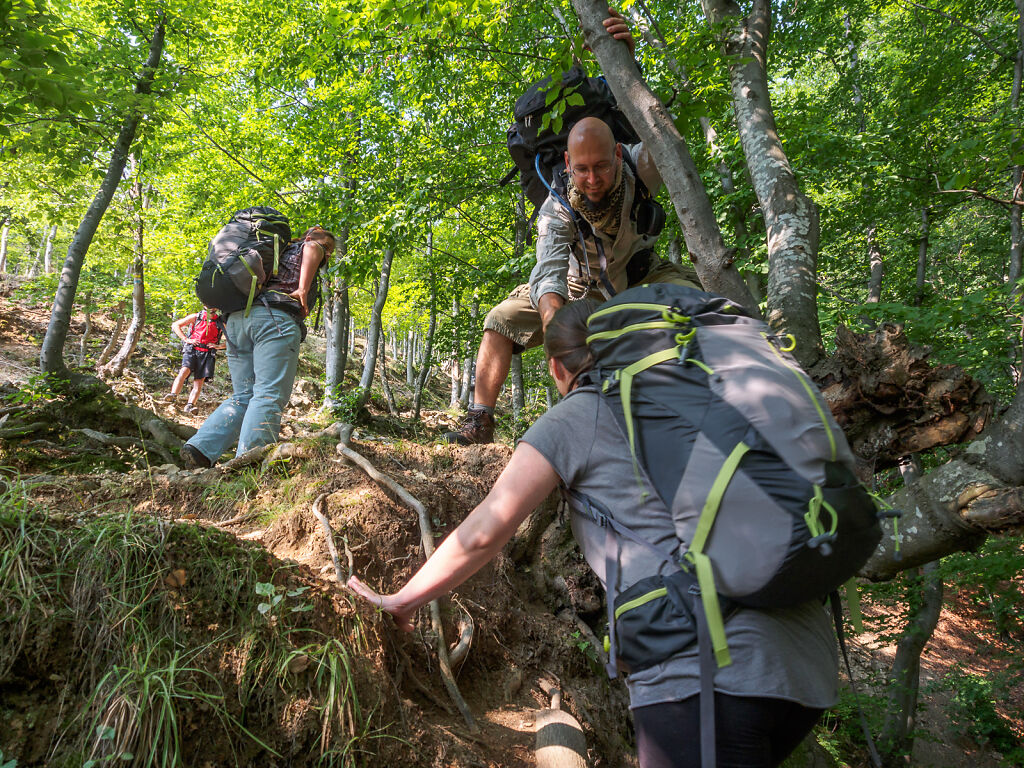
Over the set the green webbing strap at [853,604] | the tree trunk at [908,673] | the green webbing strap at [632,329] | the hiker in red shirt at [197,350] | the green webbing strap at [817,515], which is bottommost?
the tree trunk at [908,673]

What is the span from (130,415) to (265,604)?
4130mm

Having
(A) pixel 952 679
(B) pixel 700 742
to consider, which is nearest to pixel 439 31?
(B) pixel 700 742

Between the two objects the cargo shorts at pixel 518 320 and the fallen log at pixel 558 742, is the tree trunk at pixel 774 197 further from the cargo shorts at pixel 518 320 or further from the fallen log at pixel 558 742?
the fallen log at pixel 558 742

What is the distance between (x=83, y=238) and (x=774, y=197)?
7353mm

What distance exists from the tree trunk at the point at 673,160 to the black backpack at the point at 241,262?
273 centimetres

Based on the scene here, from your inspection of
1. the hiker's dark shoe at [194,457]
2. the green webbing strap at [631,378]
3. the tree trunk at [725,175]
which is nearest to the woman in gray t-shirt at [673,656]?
the green webbing strap at [631,378]

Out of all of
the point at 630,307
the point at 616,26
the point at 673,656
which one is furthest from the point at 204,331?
the point at 673,656

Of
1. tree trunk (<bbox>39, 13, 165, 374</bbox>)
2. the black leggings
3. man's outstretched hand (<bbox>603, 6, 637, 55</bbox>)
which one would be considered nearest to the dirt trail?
the black leggings

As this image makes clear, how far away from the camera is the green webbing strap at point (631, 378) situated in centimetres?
158

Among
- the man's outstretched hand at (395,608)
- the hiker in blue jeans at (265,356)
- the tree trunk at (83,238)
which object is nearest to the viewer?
the man's outstretched hand at (395,608)

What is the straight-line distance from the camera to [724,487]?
1.39m

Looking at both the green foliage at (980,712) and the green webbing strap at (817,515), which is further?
the green foliage at (980,712)

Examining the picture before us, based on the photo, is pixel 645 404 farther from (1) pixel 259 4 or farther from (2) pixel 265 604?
(1) pixel 259 4

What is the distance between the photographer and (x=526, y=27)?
8172mm
